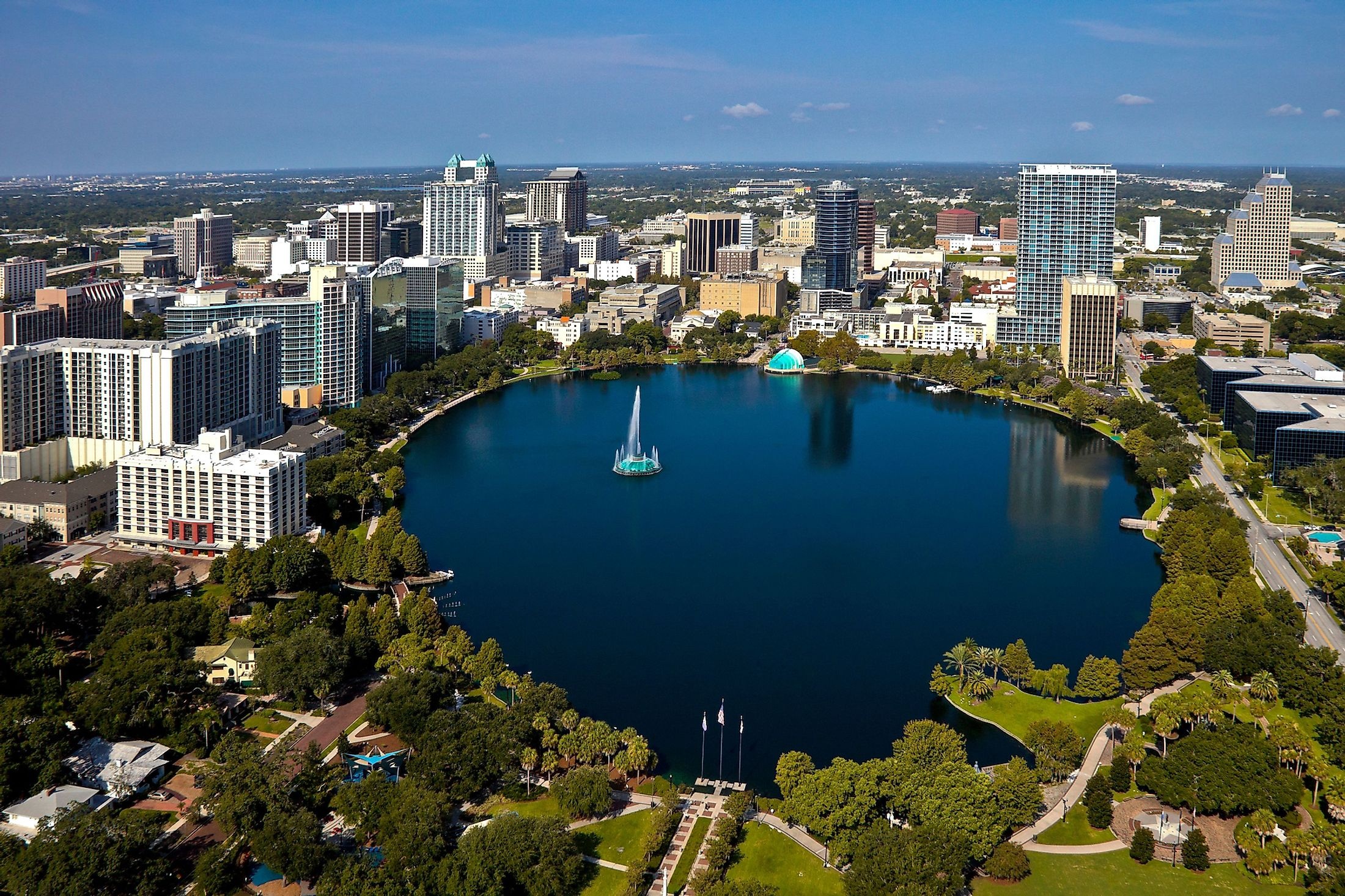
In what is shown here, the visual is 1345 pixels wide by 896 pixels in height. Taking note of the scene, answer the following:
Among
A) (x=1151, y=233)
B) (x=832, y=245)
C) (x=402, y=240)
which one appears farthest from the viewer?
(x=1151, y=233)

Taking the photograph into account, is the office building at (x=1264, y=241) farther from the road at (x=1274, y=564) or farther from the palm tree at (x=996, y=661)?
the palm tree at (x=996, y=661)

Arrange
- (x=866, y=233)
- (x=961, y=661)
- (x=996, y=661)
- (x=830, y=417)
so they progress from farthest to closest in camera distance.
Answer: (x=866, y=233)
(x=830, y=417)
(x=996, y=661)
(x=961, y=661)

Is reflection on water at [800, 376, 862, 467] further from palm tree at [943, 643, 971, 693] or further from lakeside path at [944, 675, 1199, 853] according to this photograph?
lakeside path at [944, 675, 1199, 853]

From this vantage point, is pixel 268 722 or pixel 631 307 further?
pixel 631 307

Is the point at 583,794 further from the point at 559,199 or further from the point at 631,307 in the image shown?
the point at 559,199

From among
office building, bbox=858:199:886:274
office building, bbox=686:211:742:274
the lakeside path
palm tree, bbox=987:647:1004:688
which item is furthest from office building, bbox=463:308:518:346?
the lakeside path

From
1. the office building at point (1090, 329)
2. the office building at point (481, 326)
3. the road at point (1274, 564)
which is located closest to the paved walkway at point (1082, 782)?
the road at point (1274, 564)

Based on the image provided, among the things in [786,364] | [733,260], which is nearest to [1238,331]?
[786,364]

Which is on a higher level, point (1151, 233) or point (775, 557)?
point (1151, 233)
